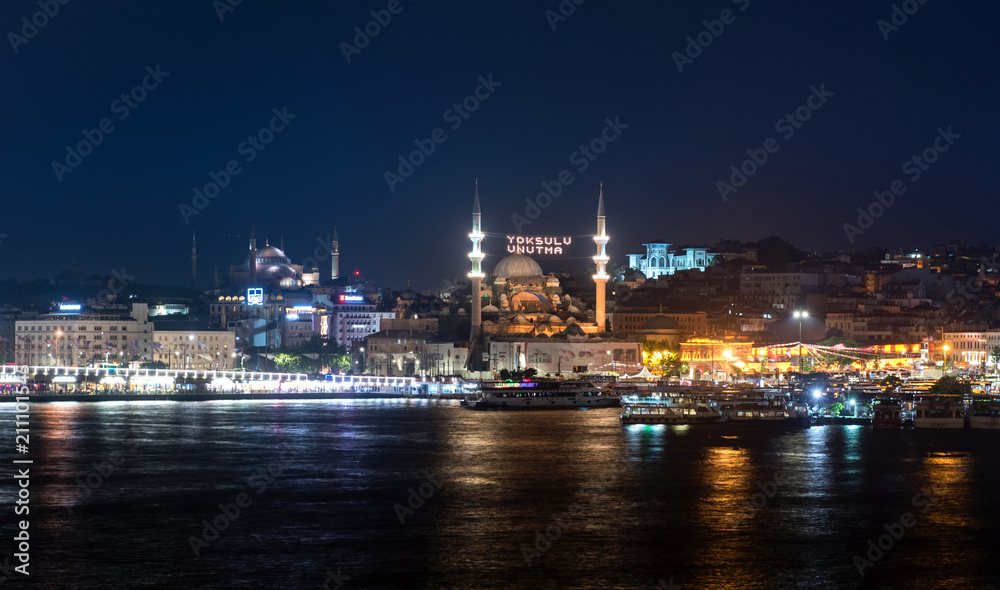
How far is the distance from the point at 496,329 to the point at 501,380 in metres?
10.8

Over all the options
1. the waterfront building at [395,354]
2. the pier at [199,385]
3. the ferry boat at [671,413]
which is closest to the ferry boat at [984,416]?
the ferry boat at [671,413]

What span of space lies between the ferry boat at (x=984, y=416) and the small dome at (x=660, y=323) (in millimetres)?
34046

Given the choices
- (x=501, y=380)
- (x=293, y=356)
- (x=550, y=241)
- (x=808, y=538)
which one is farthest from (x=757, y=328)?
(x=808, y=538)

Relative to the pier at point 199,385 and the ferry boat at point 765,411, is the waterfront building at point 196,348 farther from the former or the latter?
the ferry boat at point 765,411

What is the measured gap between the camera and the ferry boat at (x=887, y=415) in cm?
4316

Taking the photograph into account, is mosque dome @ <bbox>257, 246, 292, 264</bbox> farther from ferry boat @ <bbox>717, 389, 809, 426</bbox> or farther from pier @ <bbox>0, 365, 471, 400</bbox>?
ferry boat @ <bbox>717, 389, 809, 426</bbox>

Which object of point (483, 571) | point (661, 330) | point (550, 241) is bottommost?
point (483, 571)

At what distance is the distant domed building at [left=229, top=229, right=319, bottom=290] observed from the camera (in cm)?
11144

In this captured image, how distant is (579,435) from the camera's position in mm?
39562

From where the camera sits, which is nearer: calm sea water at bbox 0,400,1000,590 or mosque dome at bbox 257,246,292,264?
calm sea water at bbox 0,400,1000,590

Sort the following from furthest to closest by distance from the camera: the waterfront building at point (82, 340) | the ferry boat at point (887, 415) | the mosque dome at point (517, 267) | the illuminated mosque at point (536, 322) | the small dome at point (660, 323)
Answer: the waterfront building at point (82, 340) → the mosque dome at point (517, 267) → the small dome at point (660, 323) → the illuminated mosque at point (536, 322) → the ferry boat at point (887, 415)

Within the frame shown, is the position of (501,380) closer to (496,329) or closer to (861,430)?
(496,329)

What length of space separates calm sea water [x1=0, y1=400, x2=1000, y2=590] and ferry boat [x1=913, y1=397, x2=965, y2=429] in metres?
2.33
